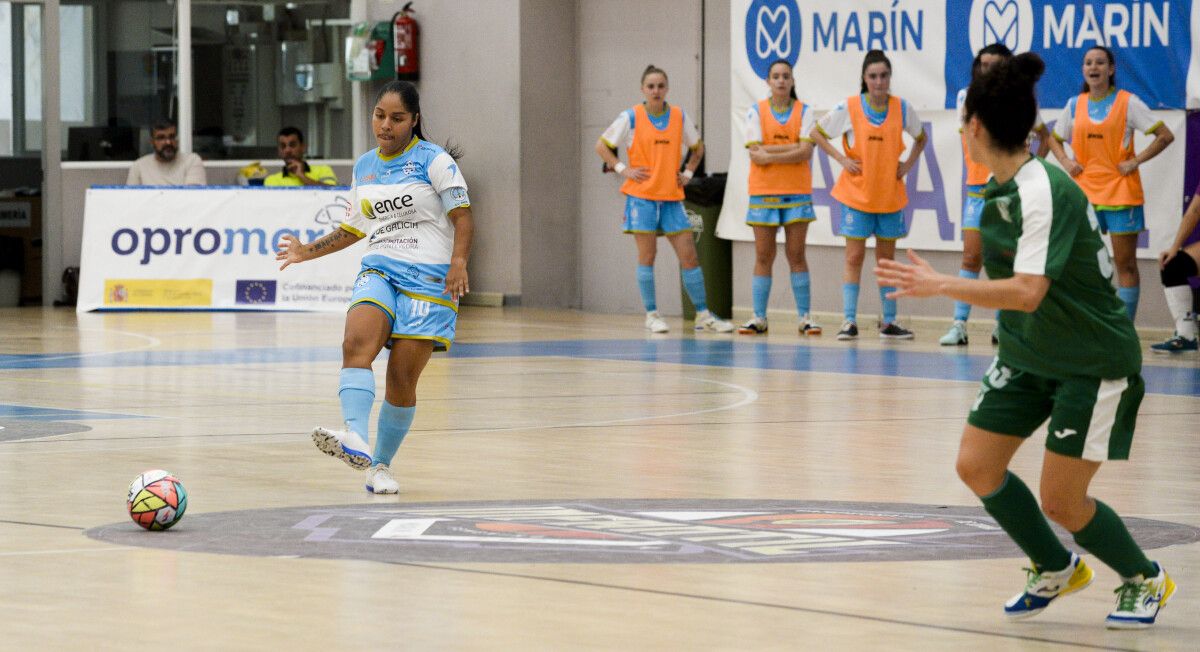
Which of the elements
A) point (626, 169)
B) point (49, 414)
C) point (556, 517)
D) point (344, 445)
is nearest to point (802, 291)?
point (626, 169)

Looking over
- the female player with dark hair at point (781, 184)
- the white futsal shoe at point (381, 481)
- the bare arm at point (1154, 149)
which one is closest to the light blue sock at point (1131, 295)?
the bare arm at point (1154, 149)

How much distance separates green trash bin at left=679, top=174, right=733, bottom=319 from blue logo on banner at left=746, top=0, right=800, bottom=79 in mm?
1271

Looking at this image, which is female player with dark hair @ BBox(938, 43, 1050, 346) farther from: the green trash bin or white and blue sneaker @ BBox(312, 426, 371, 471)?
white and blue sneaker @ BBox(312, 426, 371, 471)

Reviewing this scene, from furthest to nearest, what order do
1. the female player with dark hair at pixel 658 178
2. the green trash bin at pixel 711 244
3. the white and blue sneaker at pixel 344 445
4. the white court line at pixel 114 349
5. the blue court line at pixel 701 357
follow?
the green trash bin at pixel 711 244 → the female player with dark hair at pixel 658 178 → the white court line at pixel 114 349 → the blue court line at pixel 701 357 → the white and blue sneaker at pixel 344 445

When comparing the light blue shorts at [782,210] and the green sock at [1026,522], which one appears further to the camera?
the light blue shorts at [782,210]

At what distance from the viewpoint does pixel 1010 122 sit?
5090 millimetres

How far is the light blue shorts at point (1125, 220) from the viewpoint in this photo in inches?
624

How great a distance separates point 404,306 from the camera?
7961 mm

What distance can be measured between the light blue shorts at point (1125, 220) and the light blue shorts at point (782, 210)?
279 cm

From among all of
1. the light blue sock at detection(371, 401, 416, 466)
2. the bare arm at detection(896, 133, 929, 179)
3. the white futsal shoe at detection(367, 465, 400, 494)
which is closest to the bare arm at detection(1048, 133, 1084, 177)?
the bare arm at detection(896, 133, 929, 179)

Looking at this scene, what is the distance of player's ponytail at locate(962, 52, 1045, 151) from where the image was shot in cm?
506

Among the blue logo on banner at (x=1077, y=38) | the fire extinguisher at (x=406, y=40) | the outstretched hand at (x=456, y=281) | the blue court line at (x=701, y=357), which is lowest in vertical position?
the blue court line at (x=701, y=357)

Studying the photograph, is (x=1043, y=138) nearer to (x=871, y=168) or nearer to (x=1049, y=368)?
(x=871, y=168)

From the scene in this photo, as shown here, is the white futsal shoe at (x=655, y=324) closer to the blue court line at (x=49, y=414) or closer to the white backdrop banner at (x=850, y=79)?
the white backdrop banner at (x=850, y=79)
